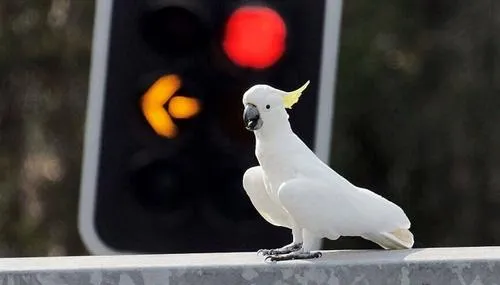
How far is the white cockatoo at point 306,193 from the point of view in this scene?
1.35 meters

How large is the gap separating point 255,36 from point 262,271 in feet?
1.81

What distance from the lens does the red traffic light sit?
5.55ft

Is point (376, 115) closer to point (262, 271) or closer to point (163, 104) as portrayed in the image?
point (163, 104)

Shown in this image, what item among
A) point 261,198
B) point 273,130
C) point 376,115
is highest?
point 273,130

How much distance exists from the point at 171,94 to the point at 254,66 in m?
0.14

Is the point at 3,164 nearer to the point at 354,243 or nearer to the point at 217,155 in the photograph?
the point at 354,243

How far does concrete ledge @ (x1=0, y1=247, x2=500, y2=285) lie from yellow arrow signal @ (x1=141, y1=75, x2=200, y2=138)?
443mm

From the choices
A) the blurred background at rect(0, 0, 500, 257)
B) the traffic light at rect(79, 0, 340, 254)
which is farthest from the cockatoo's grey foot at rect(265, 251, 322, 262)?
the blurred background at rect(0, 0, 500, 257)

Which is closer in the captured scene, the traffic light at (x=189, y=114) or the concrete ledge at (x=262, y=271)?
the concrete ledge at (x=262, y=271)

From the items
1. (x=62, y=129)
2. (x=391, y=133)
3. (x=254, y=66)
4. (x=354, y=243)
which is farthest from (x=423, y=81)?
(x=254, y=66)

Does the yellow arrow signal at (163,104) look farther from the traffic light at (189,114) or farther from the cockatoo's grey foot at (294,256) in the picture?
the cockatoo's grey foot at (294,256)

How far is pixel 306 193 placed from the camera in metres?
1.34

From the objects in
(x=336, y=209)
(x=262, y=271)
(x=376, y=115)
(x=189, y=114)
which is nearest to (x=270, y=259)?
(x=262, y=271)

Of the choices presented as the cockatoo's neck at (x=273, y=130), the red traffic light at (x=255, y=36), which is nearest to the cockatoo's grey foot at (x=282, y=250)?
the cockatoo's neck at (x=273, y=130)
